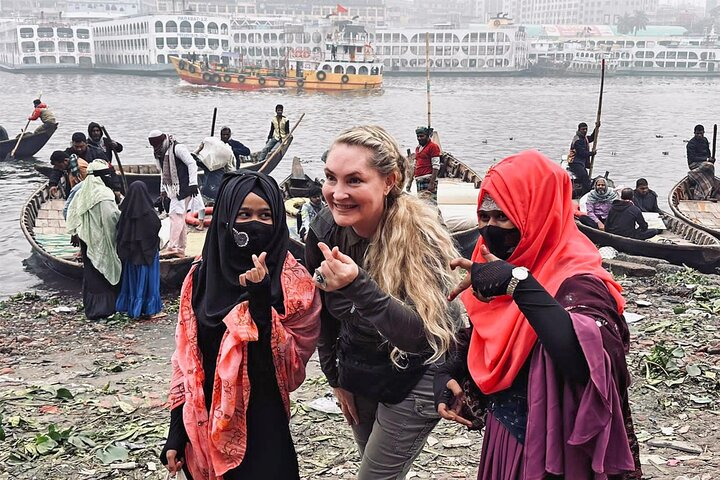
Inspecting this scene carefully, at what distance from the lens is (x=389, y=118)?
3938 centimetres

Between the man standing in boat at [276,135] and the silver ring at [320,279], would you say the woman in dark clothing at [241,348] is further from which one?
the man standing in boat at [276,135]

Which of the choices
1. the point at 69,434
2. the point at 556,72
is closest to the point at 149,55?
the point at 556,72

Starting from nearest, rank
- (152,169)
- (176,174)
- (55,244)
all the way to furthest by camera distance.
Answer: (176,174), (55,244), (152,169)

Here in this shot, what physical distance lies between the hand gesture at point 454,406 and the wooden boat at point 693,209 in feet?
31.4

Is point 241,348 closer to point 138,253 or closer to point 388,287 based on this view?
point 388,287

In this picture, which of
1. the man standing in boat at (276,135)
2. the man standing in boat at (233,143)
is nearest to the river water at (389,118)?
the man standing in boat at (233,143)

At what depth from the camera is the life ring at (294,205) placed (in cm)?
1081

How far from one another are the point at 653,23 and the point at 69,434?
160 m

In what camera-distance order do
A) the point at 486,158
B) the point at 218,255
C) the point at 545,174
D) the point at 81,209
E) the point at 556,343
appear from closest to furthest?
the point at 556,343, the point at 545,174, the point at 218,255, the point at 81,209, the point at 486,158

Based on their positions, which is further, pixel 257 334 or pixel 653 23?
pixel 653 23

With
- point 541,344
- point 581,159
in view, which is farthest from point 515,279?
point 581,159

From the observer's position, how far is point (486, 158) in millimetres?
27141

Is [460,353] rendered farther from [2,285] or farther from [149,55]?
[149,55]

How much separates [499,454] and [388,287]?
62cm
